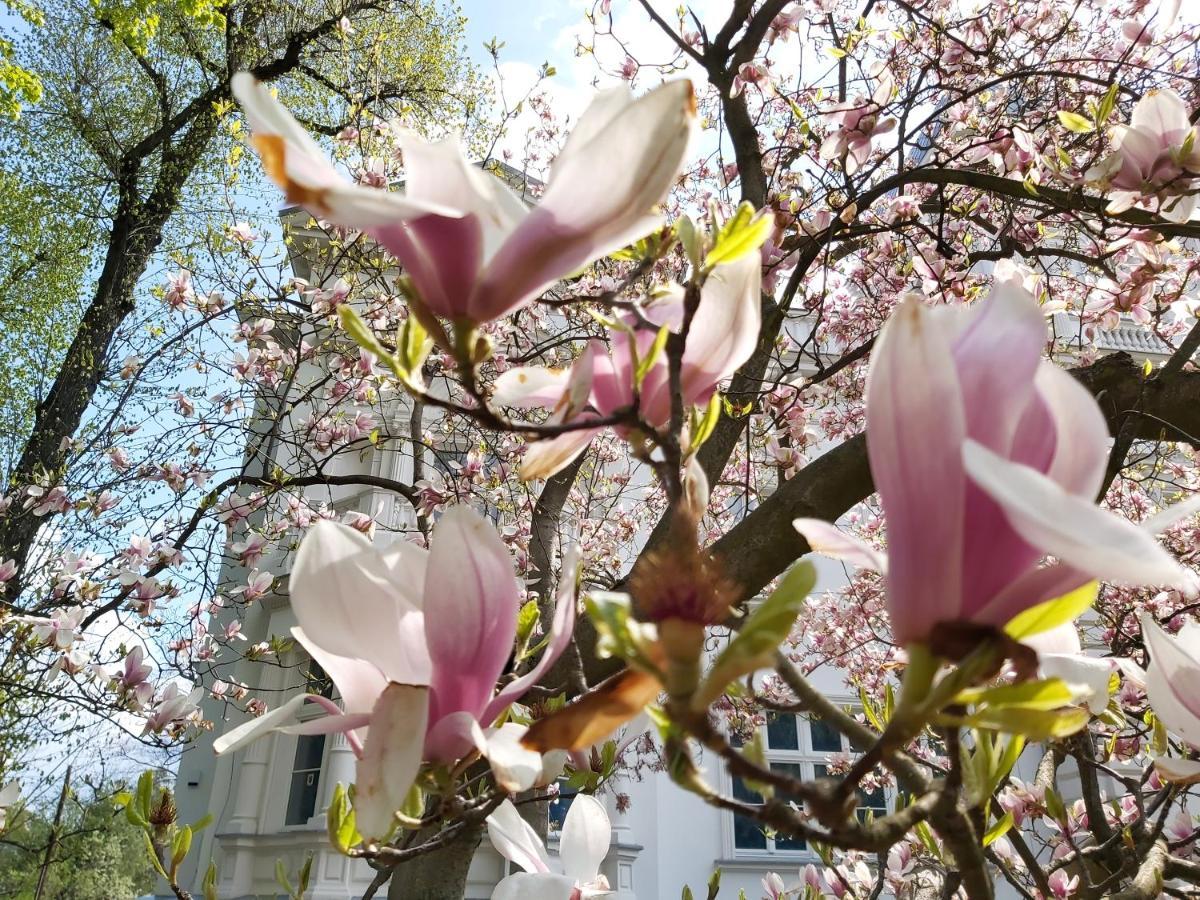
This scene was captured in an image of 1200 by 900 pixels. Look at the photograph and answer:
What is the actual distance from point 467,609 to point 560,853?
0.40 metres

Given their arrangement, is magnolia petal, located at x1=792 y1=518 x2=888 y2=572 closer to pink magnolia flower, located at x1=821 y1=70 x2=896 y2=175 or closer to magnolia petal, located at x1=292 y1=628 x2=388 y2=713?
magnolia petal, located at x1=292 y1=628 x2=388 y2=713

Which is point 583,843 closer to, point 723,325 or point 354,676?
point 354,676

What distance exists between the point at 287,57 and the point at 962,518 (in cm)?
984

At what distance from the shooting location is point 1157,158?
116cm

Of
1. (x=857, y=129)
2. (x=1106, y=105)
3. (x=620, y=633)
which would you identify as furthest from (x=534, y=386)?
(x=857, y=129)

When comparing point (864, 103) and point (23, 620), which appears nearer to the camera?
point (864, 103)

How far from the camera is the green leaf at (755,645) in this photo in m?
0.26

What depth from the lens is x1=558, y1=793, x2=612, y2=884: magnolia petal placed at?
74 centimetres

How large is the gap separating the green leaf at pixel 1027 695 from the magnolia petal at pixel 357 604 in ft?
0.86

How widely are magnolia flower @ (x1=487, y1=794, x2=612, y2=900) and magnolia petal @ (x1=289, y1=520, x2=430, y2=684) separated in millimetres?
257

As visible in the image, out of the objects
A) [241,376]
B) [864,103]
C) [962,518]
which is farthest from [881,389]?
[241,376]

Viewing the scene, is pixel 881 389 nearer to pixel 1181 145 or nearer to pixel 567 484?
pixel 1181 145

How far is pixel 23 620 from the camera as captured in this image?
2.75m

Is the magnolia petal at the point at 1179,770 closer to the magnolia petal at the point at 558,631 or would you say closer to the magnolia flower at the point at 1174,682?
the magnolia flower at the point at 1174,682
